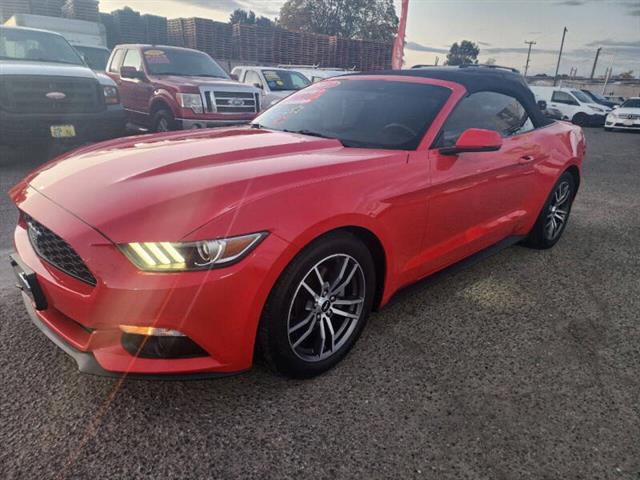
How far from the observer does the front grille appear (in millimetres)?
1933

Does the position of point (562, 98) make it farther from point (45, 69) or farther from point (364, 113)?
point (364, 113)

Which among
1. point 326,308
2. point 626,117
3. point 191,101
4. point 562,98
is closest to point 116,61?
point 191,101

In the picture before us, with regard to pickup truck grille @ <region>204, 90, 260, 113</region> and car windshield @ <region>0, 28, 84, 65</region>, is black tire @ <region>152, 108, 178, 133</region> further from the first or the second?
car windshield @ <region>0, 28, 84, 65</region>

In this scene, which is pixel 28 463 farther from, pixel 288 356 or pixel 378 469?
pixel 378 469

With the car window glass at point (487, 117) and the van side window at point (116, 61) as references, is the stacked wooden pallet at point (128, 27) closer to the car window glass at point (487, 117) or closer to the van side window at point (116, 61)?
the van side window at point (116, 61)

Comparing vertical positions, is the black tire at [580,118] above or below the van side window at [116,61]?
below

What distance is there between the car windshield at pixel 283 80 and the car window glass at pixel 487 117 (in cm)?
861

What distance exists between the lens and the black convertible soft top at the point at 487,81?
3.35 m

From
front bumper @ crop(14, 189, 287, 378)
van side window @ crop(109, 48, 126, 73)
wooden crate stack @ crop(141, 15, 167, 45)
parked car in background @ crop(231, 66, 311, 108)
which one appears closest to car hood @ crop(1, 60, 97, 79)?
van side window @ crop(109, 48, 126, 73)

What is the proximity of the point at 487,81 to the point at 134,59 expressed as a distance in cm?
798

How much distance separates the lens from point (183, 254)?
186 centimetres

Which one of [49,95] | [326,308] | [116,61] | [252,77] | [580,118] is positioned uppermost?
[116,61]

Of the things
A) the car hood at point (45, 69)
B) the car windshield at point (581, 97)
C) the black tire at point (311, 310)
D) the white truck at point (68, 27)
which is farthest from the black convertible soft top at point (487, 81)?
the car windshield at point (581, 97)

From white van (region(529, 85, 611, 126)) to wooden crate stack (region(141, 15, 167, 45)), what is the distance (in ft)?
72.2
